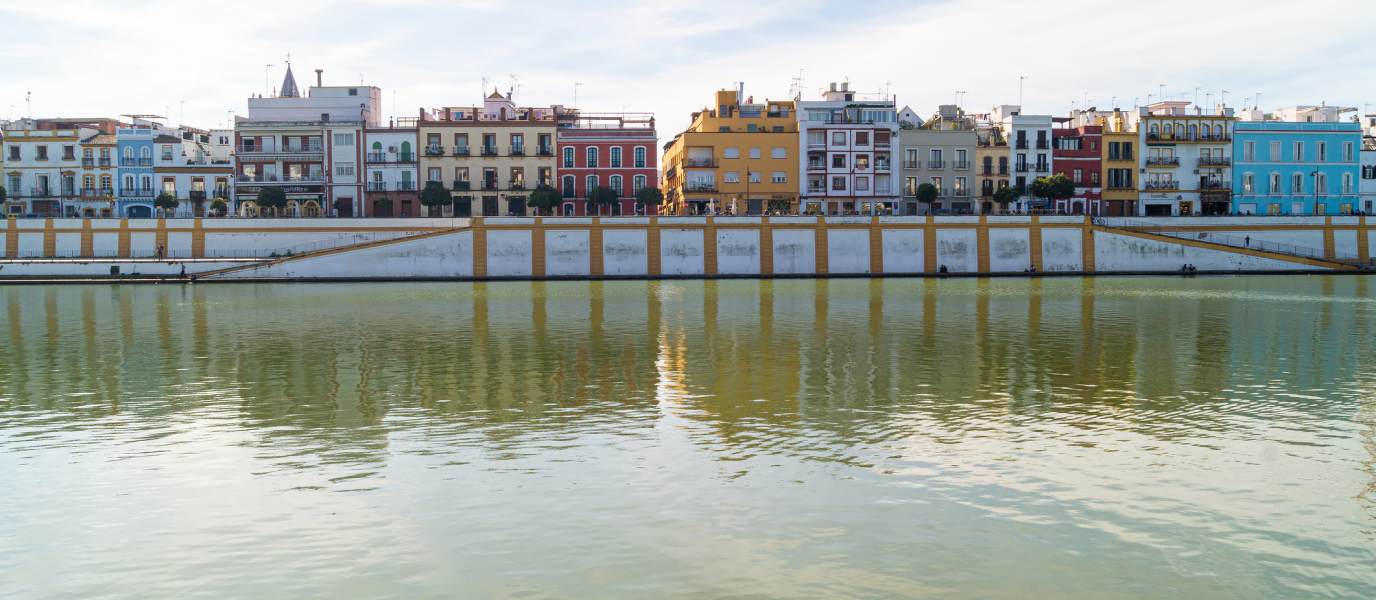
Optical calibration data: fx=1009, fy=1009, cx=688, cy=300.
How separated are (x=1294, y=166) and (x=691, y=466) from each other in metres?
86.7

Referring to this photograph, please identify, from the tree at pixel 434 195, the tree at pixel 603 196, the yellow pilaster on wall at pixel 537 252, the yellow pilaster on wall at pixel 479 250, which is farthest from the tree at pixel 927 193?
the tree at pixel 434 195

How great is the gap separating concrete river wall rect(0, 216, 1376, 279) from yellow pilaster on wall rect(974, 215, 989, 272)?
7 cm

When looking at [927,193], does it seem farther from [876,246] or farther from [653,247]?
[653,247]

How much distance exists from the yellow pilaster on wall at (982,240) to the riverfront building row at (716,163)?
10016 mm

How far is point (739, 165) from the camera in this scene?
8044cm

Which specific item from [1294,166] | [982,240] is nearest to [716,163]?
[982,240]

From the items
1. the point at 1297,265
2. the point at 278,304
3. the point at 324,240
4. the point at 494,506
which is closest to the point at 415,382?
the point at 494,506

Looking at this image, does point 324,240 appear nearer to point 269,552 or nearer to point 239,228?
point 239,228

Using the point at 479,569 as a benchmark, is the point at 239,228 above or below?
above

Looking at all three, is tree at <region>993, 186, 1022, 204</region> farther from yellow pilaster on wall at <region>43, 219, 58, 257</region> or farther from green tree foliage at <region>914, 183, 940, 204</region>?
yellow pilaster on wall at <region>43, 219, 58, 257</region>

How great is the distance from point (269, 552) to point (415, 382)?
36.0 feet

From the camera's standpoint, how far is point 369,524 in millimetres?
11367

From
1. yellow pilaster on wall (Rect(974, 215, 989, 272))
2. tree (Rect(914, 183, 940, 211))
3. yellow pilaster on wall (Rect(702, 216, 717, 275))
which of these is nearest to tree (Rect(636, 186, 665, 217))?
yellow pilaster on wall (Rect(702, 216, 717, 275))

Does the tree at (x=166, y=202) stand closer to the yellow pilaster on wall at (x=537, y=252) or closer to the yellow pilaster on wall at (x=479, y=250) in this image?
the yellow pilaster on wall at (x=479, y=250)
